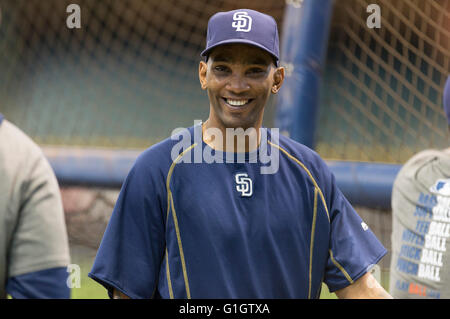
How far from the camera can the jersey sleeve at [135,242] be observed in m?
1.53

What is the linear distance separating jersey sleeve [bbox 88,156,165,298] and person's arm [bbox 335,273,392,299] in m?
0.49

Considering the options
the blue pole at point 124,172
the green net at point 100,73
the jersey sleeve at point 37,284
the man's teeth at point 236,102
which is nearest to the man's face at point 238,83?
the man's teeth at point 236,102

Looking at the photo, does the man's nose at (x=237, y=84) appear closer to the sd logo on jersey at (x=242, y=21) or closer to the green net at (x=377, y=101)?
the sd logo on jersey at (x=242, y=21)

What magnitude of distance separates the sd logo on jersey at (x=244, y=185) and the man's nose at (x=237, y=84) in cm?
21

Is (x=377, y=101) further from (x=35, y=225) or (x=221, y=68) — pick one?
(x=35, y=225)

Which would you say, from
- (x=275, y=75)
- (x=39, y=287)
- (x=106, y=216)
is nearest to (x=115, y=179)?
(x=106, y=216)

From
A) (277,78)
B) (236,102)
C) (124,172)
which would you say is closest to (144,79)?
(124,172)

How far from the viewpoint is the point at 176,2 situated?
7.32 metres

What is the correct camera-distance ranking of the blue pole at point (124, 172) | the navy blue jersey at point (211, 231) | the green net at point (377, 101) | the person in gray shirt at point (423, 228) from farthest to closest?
the green net at point (377, 101) < the blue pole at point (124, 172) < the person in gray shirt at point (423, 228) < the navy blue jersey at point (211, 231)

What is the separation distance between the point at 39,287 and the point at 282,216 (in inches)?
23.1

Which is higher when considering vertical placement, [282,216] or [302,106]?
[302,106]

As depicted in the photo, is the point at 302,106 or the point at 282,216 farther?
the point at 302,106
